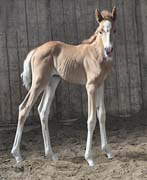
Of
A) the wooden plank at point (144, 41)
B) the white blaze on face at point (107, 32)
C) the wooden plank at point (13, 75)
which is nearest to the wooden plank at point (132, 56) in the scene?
the wooden plank at point (144, 41)

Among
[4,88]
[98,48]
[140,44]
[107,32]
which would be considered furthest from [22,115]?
[140,44]

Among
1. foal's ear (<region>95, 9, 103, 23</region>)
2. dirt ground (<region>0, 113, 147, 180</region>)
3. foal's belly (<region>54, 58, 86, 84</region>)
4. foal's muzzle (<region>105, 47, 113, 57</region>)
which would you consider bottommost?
dirt ground (<region>0, 113, 147, 180</region>)

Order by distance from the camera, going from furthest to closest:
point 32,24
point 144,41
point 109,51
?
point 144,41, point 32,24, point 109,51

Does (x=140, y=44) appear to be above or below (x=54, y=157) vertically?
above

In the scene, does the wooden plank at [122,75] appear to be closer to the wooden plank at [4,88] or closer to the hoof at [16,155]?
the wooden plank at [4,88]

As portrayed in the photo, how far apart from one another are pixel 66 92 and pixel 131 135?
1297 millimetres

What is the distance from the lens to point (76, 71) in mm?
5457

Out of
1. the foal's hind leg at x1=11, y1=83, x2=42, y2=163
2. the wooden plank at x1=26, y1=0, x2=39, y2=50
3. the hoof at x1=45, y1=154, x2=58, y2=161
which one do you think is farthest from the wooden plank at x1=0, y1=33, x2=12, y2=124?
the hoof at x1=45, y1=154, x2=58, y2=161

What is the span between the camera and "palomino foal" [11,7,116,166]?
5.17 meters

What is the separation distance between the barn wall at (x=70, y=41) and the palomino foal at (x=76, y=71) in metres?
1.24

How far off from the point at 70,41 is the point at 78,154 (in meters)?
2.20

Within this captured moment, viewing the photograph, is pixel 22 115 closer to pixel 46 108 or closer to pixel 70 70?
pixel 46 108

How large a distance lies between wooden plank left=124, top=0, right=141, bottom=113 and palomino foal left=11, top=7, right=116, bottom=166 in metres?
1.84

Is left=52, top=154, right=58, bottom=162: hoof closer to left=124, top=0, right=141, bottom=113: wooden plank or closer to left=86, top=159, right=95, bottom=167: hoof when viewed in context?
left=86, top=159, right=95, bottom=167: hoof
